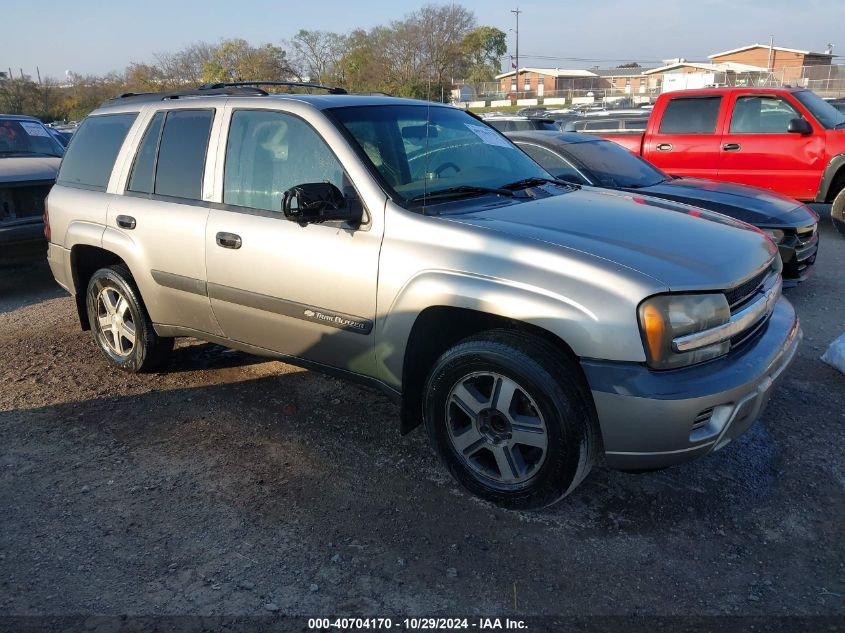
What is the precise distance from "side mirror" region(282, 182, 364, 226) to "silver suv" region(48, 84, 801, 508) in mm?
10

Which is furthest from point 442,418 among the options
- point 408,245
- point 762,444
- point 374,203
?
point 762,444

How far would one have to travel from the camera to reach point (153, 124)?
4.41 meters

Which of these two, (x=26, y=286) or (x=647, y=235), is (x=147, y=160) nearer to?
(x=647, y=235)

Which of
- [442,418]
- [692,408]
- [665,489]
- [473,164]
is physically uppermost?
[473,164]

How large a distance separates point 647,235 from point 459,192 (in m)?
0.98

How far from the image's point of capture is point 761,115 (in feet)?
28.9

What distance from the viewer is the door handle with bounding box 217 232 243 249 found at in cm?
377

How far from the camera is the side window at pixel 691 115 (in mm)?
8969

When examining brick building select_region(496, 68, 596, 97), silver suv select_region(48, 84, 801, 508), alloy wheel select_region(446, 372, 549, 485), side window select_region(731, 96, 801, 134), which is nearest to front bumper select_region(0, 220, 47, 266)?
silver suv select_region(48, 84, 801, 508)

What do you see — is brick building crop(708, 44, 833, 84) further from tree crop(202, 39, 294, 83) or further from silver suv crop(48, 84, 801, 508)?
silver suv crop(48, 84, 801, 508)

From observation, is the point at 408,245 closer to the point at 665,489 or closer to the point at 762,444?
the point at 665,489

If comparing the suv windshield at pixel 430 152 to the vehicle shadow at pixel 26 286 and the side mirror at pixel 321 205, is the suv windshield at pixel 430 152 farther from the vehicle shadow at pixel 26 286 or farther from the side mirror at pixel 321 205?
the vehicle shadow at pixel 26 286

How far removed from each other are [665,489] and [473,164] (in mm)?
1988

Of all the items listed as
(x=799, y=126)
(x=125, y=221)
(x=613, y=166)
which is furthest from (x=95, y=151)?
(x=799, y=126)
